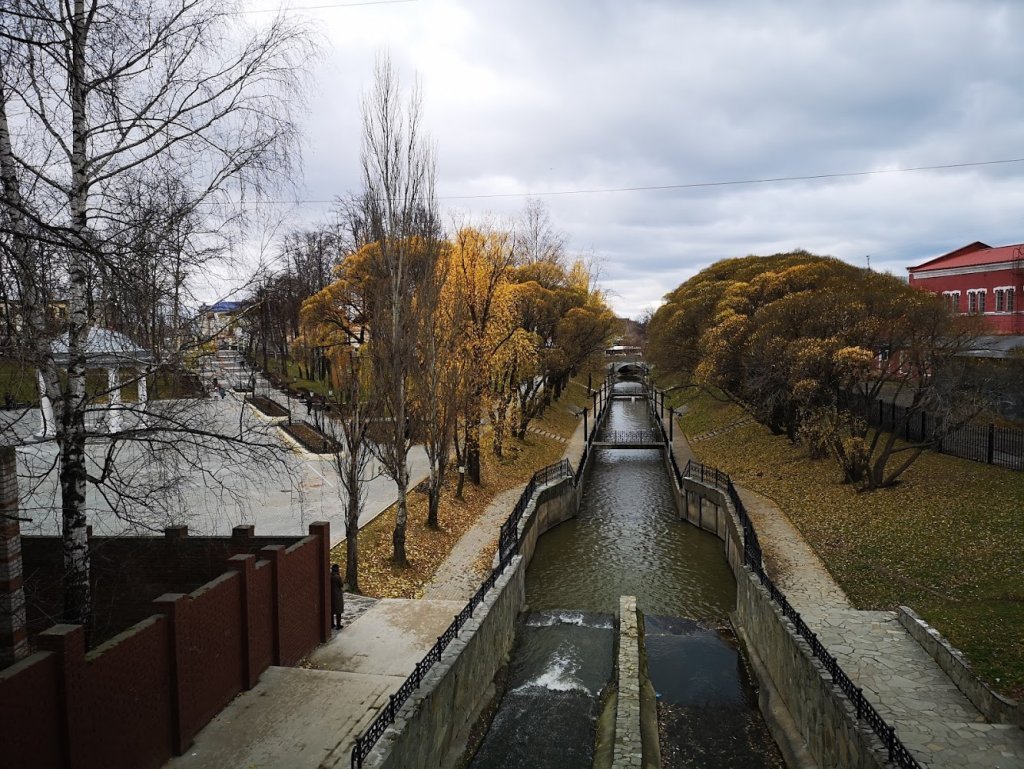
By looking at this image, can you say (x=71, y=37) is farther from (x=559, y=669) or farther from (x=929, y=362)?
(x=929, y=362)

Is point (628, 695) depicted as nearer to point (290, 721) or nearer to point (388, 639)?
point (388, 639)

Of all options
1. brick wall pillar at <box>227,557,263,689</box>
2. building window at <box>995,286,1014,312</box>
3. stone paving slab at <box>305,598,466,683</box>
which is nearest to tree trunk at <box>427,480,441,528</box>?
stone paving slab at <box>305,598,466,683</box>

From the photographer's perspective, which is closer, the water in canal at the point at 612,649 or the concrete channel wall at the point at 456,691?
the concrete channel wall at the point at 456,691

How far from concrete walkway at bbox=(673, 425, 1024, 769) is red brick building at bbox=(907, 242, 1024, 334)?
23818 mm

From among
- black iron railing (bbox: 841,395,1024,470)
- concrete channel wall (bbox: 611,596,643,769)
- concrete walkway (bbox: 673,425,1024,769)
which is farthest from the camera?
black iron railing (bbox: 841,395,1024,470)

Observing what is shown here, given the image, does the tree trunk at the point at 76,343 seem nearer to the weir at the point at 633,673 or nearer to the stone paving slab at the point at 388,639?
the weir at the point at 633,673

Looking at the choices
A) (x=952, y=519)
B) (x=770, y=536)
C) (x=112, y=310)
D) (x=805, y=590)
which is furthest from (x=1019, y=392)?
(x=112, y=310)

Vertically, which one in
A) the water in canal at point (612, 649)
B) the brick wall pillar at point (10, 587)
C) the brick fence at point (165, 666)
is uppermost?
the brick wall pillar at point (10, 587)

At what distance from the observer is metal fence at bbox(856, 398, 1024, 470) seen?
18509mm

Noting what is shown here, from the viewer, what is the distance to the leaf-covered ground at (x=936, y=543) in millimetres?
10438

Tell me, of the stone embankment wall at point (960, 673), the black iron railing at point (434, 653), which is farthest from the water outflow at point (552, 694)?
the stone embankment wall at point (960, 673)

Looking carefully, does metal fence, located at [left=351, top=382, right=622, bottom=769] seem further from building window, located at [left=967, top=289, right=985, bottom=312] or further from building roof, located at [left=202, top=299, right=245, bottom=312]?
building window, located at [left=967, top=289, right=985, bottom=312]

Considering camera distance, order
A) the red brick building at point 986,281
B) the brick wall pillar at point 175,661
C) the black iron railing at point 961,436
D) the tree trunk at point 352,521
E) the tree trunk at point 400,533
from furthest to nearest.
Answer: the red brick building at point 986,281
the black iron railing at point 961,436
the tree trunk at point 400,533
the tree trunk at point 352,521
the brick wall pillar at point 175,661

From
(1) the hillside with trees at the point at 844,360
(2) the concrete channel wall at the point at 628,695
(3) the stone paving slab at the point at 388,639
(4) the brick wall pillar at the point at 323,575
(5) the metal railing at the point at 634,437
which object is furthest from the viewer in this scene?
(5) the metal railing at the point at 634,437
